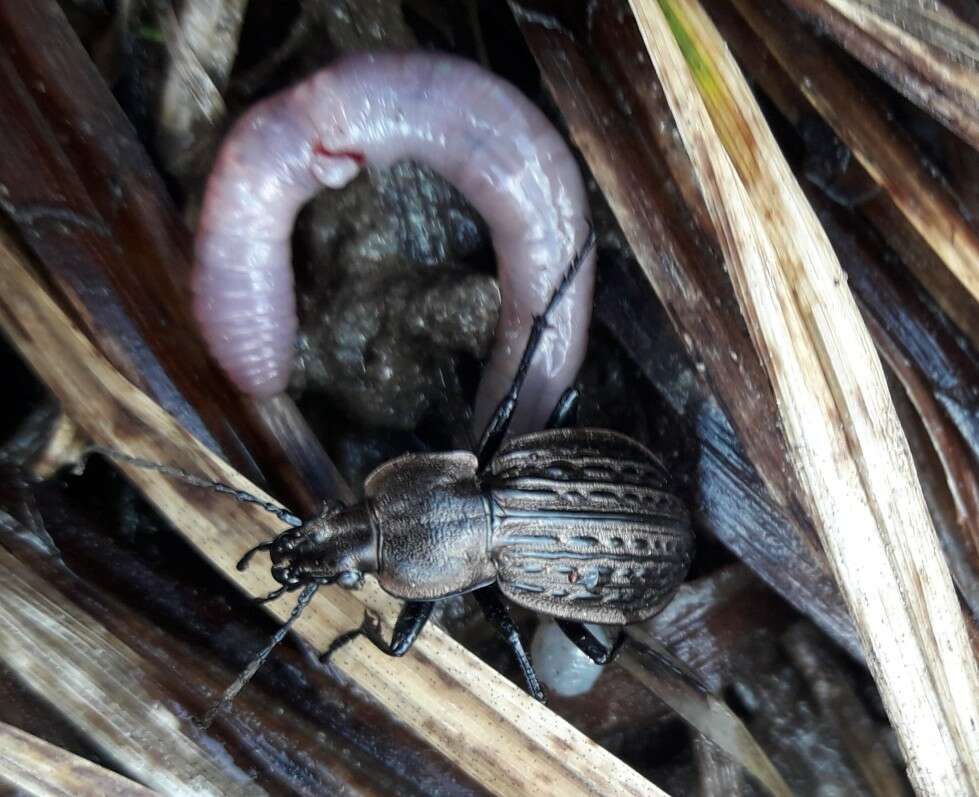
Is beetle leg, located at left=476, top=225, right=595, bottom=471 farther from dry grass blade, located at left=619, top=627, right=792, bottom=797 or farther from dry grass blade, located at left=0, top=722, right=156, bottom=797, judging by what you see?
dry grass blade, located at left=0, top=722, right=156, bottom=797

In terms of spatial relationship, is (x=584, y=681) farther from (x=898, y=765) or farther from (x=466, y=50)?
(x=466, y=50)

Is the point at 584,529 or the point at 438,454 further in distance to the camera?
the point at 438,454

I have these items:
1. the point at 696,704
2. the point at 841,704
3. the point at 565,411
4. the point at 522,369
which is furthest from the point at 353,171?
the point at 841,704

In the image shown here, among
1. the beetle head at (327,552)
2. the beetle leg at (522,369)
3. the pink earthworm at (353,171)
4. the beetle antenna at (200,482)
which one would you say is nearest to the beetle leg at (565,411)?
the beetle leg at (522,369)

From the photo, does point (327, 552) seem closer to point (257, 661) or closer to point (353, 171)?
point (257, 661)

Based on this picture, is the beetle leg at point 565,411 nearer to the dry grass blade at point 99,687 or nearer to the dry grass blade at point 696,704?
the dry grass blade at point 696,704

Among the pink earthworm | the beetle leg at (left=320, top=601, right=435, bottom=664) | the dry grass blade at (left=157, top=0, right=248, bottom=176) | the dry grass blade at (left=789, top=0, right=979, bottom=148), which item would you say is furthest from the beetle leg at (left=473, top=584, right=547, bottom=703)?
the dry grass blade at (left=789, top=0, right=979, bottom=148)
